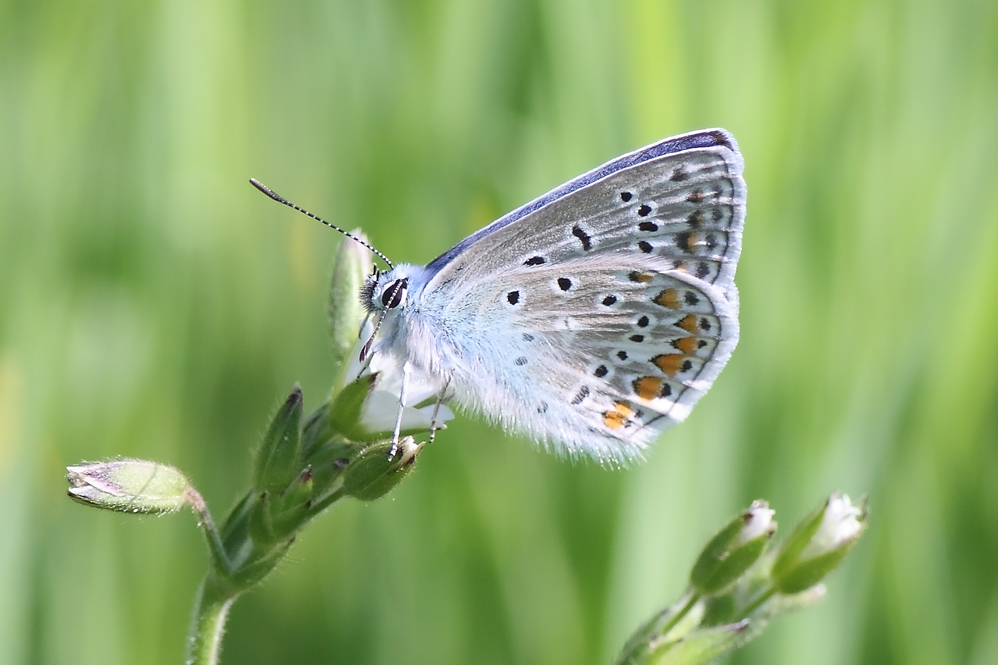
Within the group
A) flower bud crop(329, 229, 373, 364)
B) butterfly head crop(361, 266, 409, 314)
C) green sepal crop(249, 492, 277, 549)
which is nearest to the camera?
green sepal crop(249, 492, 277, 549)

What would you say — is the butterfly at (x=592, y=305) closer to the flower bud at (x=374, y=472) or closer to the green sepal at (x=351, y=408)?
the green sepal at (x=351, y=408)

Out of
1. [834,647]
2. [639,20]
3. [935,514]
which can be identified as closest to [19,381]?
[639,20]

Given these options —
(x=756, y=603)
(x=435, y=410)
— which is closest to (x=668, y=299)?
(x=435, y=410)

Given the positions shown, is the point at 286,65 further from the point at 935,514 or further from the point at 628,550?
the point at 935,514

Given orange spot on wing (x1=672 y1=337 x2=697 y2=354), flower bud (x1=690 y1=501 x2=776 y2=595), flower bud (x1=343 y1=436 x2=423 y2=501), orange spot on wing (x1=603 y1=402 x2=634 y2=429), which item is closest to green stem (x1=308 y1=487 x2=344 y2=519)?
flower bud (x1=343 y1=436 x2=423 y2=501)

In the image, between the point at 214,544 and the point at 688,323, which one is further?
the point at 688,323

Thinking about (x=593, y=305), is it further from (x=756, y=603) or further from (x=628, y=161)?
(x=756, y=603)

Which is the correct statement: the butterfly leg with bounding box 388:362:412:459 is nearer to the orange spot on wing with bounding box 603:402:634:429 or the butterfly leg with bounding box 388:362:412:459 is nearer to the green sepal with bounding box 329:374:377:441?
the green sepal with bounding box 329:374:377:441
